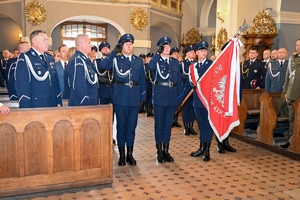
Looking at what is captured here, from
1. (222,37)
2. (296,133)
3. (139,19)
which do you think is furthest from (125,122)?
(139,19)

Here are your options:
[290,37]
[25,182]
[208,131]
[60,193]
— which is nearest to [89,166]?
[60,193]

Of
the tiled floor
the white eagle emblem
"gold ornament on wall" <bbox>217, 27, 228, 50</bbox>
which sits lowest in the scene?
the tiled floor

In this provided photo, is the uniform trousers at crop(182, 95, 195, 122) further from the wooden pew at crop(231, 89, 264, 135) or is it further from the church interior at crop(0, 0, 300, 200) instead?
the wooden pew at crop(231, 89, 264, 135)

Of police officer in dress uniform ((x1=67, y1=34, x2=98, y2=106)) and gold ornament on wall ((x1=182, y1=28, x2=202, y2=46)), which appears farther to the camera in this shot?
gold ornament on wall ((x1=182, y1=28, x2=202, y2=46))

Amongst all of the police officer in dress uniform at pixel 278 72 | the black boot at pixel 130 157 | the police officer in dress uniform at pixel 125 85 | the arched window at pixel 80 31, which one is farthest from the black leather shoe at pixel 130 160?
the arched window at pixel 80 31

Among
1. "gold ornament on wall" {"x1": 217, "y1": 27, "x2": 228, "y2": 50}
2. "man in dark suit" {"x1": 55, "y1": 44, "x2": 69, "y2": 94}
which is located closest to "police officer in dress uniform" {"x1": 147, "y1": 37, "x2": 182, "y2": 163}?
"man in dark suit" {"x1": 55, "y1": 44, "x2": 69, "y2": 94}

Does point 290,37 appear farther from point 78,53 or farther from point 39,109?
point 39,109

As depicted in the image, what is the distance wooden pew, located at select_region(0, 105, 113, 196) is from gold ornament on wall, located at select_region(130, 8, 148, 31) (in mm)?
8441

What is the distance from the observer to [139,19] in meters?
11.1

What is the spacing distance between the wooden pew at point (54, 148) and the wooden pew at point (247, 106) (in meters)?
2.94

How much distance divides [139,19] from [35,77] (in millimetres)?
8487

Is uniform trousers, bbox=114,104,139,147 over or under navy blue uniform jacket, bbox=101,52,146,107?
under

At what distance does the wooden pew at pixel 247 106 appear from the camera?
5312 mm

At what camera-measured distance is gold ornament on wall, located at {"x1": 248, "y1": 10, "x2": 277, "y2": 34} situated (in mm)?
8672
